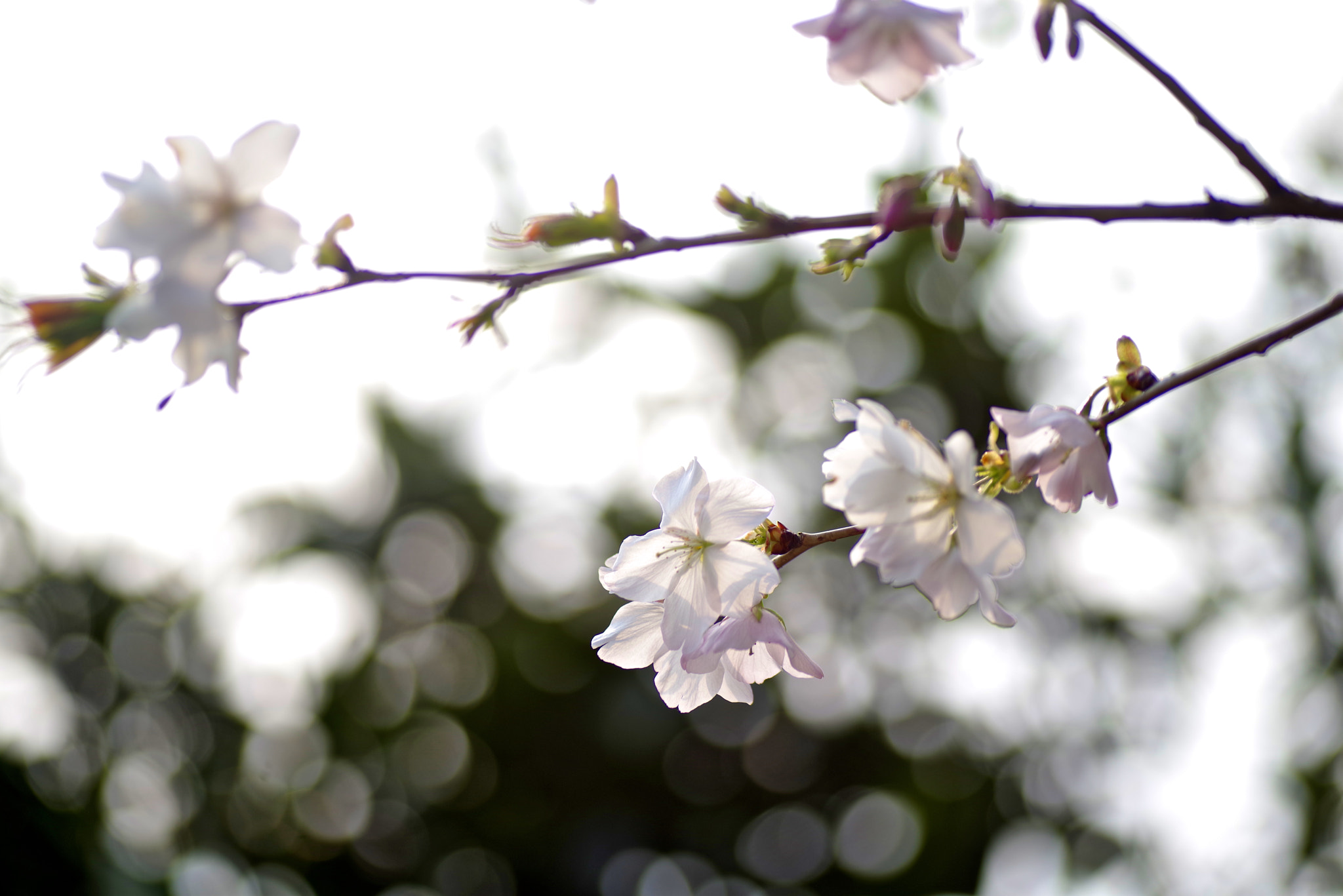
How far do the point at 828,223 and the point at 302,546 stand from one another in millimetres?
11555

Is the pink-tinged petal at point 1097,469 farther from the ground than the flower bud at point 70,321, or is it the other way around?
the pink-tinged petal at point 1097,469

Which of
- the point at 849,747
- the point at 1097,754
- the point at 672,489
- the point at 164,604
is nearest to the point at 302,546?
the point at 164,604

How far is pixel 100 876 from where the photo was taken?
7.87 metres

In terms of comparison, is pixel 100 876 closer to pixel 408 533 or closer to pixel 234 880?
pixel 234 880

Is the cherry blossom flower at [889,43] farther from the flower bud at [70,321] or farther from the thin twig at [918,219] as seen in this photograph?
the flower bud at [70,321]

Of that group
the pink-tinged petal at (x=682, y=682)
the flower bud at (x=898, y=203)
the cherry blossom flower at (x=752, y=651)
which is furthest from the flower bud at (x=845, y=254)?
the pink-tinged petal at (x=682, y=682)

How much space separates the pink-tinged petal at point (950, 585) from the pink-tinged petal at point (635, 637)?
0.32m

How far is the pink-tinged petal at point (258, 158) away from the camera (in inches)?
29.5

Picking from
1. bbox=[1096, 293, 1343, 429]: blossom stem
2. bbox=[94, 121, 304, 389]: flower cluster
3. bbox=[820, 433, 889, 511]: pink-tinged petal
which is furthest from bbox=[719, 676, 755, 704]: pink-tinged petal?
bbox=[94, 121, 304, 389]: flower cluster

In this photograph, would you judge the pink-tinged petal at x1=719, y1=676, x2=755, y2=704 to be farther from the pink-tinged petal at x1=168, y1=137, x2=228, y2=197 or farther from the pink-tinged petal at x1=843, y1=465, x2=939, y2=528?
the pink-tinged petal at x1=168, y1=137, x2=228, y2=197

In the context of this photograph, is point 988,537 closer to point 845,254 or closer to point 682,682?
point 845,254

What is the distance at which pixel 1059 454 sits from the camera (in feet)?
2.98

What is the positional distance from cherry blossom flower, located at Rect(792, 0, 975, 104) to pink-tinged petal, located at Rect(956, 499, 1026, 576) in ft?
1.20

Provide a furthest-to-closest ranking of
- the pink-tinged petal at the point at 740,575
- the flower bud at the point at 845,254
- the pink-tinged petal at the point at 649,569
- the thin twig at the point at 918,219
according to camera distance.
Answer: the pink-tinged petal at the point at 649,569 < the pink-tinged petal at the point at 740,575 < the flower bud at the point at 845,254 < the thin twig at the point at 918,219
